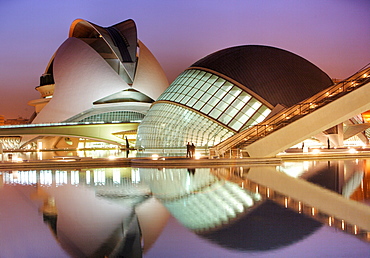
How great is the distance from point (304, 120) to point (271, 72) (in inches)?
→ 381

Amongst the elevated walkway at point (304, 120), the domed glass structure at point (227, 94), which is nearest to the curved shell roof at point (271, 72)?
the domed glass structure at point (227, 94)

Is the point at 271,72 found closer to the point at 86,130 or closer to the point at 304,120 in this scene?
the point at 304,120

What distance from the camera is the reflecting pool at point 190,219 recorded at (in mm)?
6598

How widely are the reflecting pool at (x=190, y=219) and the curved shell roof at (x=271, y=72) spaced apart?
50.7ft

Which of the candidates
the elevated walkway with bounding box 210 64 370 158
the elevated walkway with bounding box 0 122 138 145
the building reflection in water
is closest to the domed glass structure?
the elevated walkway with bounding box 210 64 370 158

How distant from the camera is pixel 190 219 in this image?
28.1 ft

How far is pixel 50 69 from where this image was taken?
7038 centimetres

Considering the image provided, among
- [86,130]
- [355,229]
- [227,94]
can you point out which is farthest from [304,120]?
[86,130]

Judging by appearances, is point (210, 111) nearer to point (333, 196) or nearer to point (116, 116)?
point (333, 196)

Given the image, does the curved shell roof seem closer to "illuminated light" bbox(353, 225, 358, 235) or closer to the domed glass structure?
the domed glass structure

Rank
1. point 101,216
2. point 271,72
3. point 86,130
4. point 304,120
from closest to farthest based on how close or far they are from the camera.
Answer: point 101,216 < point 304,120 < point 271,72 < point 86,130

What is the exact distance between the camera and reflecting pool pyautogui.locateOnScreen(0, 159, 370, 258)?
6598mm

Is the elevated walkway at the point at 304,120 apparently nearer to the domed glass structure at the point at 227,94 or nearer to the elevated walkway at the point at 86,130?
the domed glass structure at the point at 227,94

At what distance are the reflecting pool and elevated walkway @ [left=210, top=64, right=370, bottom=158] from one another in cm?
698
